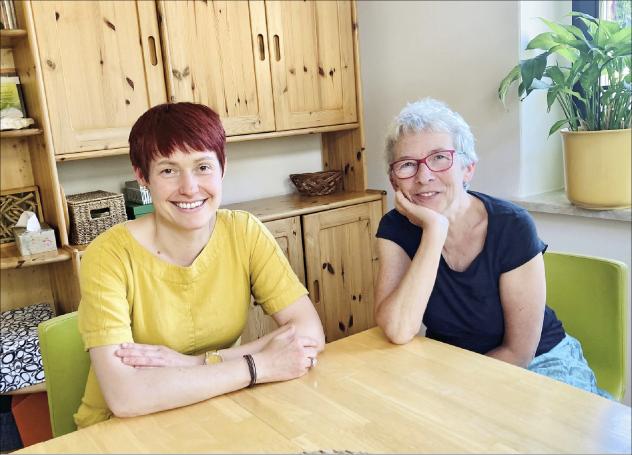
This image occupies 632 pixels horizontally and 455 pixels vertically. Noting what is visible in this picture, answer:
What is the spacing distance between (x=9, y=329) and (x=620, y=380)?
83.8 inches

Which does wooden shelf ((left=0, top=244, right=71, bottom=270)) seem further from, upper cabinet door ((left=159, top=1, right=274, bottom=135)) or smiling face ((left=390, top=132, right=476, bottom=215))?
smiling face ((left=390, top=132, right=476, bottom=215))

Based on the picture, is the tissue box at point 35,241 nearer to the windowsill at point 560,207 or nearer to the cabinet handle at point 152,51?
the cabinet handle at point 152,51

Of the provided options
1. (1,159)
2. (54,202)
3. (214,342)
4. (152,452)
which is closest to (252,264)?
(214,342)

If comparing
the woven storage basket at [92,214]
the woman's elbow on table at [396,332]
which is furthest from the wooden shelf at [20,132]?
the woman's elbow on table at [396,332]

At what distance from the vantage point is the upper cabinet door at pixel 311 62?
295cm

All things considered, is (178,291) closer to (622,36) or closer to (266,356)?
(266,356)

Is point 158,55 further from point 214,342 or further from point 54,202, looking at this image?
point 214,342

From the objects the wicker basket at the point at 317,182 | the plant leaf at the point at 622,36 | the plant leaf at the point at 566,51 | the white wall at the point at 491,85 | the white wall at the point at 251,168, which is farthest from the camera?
the wicker basket at the point at 317,182

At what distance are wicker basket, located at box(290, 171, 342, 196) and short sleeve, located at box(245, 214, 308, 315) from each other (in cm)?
163

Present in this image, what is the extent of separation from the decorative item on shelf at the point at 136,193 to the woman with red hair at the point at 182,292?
116cm

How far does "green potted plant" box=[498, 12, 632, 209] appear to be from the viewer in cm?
220

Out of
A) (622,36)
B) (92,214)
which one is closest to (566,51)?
(622,36)

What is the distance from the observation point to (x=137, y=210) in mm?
2629

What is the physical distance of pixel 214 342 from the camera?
154cm
